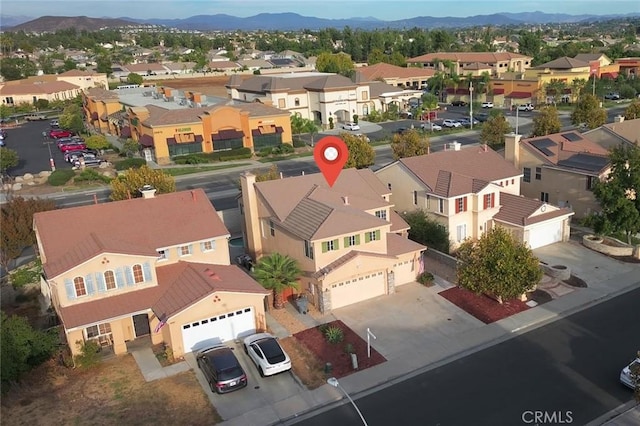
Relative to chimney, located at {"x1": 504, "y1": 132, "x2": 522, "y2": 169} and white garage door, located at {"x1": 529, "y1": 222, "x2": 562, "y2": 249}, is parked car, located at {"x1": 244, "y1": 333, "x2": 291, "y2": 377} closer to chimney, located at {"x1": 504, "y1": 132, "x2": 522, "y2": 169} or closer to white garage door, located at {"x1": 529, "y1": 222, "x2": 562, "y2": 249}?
white garage door, located at {"x1": 529, "y1": 222, "x2": 562, "y2": 249}

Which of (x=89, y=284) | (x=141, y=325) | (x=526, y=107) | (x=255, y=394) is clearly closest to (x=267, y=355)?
(x=255, y=394)

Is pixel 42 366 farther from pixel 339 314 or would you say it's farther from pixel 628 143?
pixel 628 143

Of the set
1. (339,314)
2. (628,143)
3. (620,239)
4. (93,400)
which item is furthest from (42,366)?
(628,143)

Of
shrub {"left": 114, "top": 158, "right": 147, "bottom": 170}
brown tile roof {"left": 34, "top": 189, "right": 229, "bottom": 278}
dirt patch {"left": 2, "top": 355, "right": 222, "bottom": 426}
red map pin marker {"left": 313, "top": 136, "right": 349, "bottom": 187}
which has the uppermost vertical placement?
red map pin marker {"left": 313, "top": 136, "right": 349, "bottom": 187}

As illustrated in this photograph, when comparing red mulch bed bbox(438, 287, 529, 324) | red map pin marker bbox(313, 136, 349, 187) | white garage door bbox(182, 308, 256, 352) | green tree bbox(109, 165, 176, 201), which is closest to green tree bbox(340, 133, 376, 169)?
red map pin marker bbox(313, 136, 349, 187)

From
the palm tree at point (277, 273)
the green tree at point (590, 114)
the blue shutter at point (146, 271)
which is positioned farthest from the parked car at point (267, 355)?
the green tree at point (590, 114)

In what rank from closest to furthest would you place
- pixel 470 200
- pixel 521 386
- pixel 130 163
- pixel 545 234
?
pixel 521 386, pixel 470 200, pixel 545 234, pixel 130 163

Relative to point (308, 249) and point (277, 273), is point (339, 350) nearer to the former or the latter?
point (277, 273)
